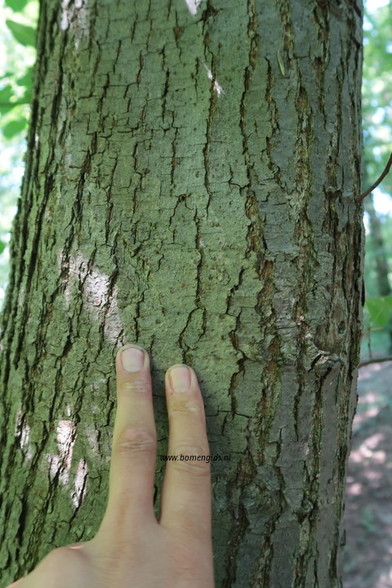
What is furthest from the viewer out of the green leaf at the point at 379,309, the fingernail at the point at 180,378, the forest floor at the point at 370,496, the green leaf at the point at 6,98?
the forest floor at the point at 370,496

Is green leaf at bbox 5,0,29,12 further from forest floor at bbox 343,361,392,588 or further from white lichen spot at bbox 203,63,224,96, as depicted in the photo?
forest floor at bbox 343,361,392,588

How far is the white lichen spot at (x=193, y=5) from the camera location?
130 cm

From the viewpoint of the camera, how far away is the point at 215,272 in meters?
1.21

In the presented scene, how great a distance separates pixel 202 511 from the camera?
1.11 meters

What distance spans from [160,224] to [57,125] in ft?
1.60

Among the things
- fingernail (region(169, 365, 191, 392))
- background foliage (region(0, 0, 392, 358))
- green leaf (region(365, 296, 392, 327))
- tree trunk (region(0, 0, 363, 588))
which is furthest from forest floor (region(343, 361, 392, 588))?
fingernail (region(169, 365, 191, 392))

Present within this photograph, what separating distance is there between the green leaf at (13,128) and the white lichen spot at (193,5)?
138 centimetres

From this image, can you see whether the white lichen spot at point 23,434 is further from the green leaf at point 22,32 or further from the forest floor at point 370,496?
the forest floor at point 370,496

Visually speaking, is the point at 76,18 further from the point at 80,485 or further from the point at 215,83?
the point at 80,485

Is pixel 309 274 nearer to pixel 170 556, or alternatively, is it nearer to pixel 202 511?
pixel 202 511

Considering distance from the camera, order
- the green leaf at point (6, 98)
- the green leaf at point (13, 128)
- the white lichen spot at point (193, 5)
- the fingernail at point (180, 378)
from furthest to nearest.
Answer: the green leaf at point (13, 128), the green leaf at point (6, 98), the white lichen spot at point (193, 5), the fingernail at point (180, 378)

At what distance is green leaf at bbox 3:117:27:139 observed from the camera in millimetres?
2342

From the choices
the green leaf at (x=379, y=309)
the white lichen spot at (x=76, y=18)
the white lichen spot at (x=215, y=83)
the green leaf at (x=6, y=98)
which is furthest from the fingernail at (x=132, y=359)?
the green leaf at (x=6, y=98)

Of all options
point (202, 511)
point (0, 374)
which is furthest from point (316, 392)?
point (0, 374)
